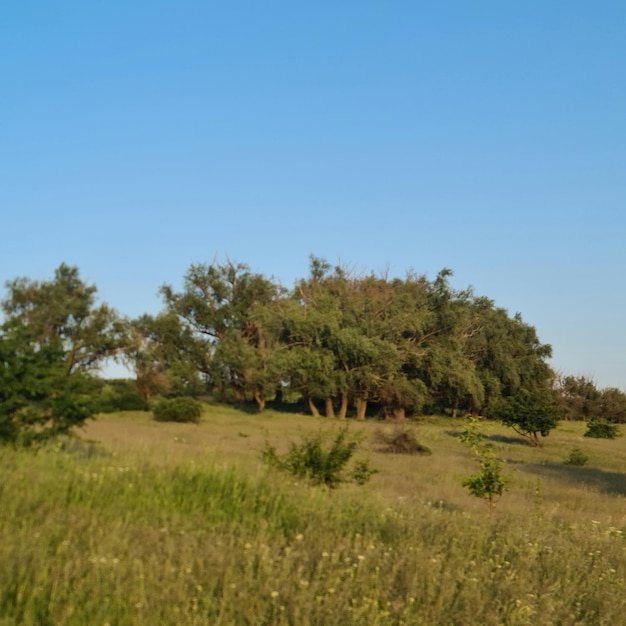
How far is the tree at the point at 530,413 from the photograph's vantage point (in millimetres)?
40469

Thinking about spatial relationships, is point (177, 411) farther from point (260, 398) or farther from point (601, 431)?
point (601, 431)

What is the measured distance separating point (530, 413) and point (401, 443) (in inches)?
433

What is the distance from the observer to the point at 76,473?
6207mm

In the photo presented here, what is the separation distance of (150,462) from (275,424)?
126ft

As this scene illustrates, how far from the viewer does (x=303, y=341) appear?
53469 mm

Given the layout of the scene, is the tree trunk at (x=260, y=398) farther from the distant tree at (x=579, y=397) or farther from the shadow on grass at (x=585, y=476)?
the distant tree at (x=579, y=397)

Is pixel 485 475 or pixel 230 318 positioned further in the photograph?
pixel 230 318

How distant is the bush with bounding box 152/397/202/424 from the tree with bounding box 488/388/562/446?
17.9 m

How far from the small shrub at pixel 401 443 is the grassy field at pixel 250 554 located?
80.3 feet

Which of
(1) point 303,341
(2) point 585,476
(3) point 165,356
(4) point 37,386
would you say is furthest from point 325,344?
(4) point 37,386

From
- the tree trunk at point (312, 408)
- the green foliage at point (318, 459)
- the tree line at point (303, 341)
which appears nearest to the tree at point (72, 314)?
the tree line at point (303, 341)

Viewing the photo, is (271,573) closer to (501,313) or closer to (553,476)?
(553,476)

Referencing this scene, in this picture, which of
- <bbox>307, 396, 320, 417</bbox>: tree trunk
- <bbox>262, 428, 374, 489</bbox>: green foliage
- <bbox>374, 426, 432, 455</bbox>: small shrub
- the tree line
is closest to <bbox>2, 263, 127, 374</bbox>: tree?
the tree line

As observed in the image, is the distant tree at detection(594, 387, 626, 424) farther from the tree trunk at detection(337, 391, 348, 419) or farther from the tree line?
the tree trunk at detection(337, 391, 348, 419)
